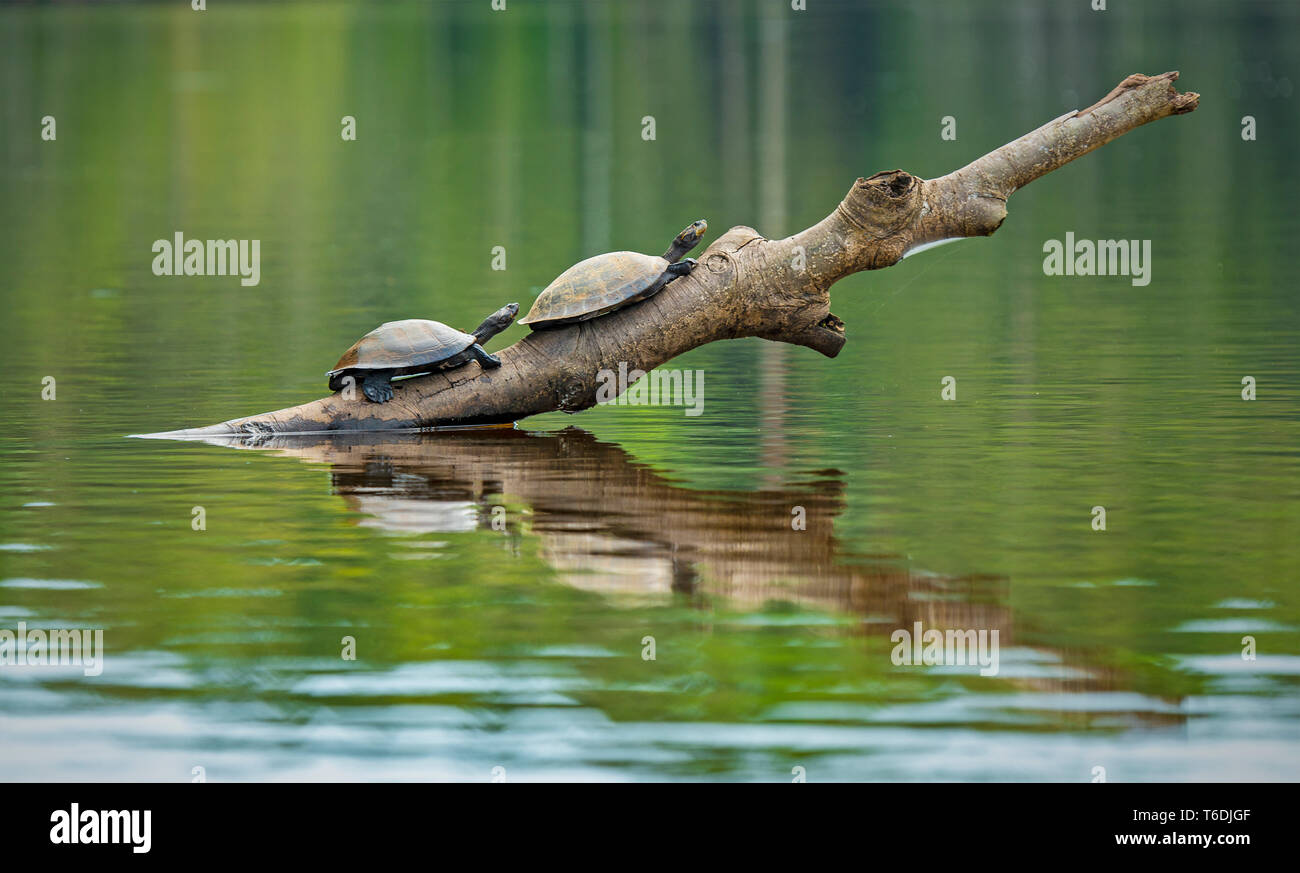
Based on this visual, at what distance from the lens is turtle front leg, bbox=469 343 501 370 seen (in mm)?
18938

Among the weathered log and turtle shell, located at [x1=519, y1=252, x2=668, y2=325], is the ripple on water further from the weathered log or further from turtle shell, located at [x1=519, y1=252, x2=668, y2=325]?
turtle shell, located at [x1=519, y1=252, x2=668, y2=325]

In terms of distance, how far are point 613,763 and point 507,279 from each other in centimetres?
2560

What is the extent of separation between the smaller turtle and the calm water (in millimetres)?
703

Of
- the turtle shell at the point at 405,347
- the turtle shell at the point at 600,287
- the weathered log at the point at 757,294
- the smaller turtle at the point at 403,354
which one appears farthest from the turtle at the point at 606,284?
the turtle shell at the point at 405,347

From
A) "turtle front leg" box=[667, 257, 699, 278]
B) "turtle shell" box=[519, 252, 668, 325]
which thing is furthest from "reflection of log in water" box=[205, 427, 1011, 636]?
"turtle front leg" box=[667, 257, 699, 278]

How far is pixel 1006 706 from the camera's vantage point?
1032 centimetres
